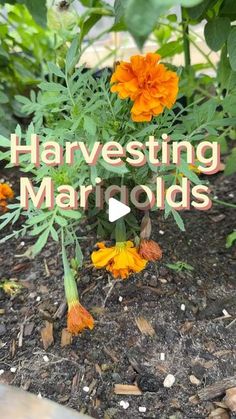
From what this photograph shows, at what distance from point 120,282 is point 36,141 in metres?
0.30

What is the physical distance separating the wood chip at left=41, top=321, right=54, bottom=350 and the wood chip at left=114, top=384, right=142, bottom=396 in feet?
0.49

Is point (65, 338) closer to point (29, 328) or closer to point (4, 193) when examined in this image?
point (29, 328)

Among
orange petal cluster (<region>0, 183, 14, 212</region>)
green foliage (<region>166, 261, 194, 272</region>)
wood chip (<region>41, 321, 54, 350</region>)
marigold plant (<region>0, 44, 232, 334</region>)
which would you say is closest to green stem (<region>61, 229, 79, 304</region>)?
marigold plant (<region>0, 44, 232, 334</region>)

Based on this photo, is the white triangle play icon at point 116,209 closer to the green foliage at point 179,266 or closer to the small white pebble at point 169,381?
the green foliage at point 179,266

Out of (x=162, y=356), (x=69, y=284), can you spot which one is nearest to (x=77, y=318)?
(x=69, y=284)

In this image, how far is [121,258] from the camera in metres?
0.96

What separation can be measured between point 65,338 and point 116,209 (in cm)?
24

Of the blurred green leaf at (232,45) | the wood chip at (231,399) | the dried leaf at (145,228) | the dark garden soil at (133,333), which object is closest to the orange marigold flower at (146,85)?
the blurred green leaf at (232,45)

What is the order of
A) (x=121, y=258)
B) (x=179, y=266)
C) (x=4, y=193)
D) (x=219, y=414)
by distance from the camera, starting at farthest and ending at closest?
(x=4, y=193), (x=179, y=266), (x=121, y=258), (x=219, y=414)

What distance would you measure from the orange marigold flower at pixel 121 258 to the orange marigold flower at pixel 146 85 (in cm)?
24

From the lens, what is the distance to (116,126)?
945mm

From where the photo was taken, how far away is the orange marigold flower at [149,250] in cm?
102

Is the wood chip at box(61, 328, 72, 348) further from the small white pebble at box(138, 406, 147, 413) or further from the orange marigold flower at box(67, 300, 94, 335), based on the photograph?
the small white pebble at box(138, 406, 147, 413)

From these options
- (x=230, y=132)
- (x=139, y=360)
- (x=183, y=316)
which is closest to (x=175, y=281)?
(x=183, y=316)
